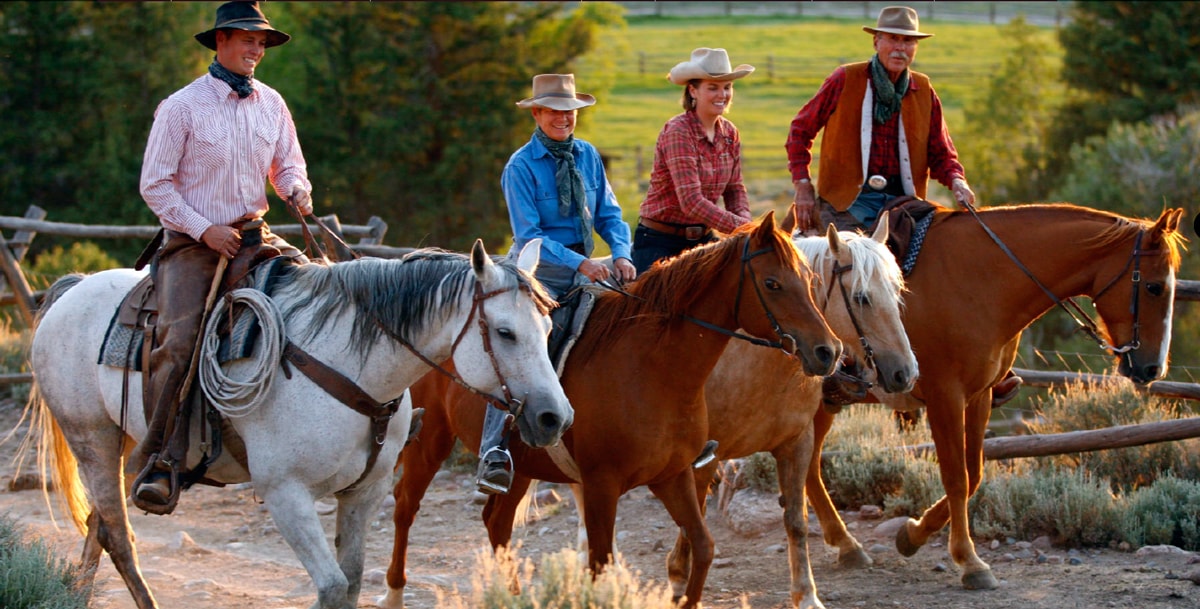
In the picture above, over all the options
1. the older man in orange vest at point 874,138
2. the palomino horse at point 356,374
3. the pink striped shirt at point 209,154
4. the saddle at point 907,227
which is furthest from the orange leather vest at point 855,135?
the pink striped shirt at point 209,154

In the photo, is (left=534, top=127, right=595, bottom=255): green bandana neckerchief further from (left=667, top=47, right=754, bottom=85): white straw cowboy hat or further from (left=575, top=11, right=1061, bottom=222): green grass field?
(left=575, top=11, right=1061, bottom=222): green grass field

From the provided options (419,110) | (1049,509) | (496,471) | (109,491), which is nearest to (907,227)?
(1049,509)

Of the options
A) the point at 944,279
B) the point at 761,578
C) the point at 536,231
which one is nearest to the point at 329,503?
the point at 761,578

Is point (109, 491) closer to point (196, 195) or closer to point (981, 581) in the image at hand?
point (196, 195)

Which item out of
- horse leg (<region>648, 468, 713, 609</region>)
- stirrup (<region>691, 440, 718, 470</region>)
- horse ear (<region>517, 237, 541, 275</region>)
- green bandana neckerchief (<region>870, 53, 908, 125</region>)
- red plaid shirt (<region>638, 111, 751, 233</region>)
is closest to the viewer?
horse ear (<region>517, 237, 541, 275</region>)

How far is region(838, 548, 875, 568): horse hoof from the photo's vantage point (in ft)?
22.7

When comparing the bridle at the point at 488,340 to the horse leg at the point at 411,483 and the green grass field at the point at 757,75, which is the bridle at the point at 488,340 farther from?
the green grass field at the point at 757,75

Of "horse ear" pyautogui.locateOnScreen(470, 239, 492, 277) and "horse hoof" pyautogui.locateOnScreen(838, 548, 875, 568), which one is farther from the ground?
"horse ear" pyautogui.locateOnScreen(470, 239, 492, 277)

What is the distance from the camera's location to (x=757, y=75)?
52.2 metres

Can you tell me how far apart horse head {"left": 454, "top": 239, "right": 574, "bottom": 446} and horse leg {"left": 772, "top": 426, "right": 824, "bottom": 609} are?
215cm

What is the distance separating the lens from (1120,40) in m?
26.5

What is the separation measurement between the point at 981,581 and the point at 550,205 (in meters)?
3.01

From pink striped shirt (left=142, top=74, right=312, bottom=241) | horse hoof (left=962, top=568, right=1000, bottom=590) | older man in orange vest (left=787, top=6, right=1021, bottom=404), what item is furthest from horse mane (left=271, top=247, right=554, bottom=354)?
horse hoof (left=962, top=568, right=1000, bottom=590)

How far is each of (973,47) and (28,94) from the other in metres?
43.0
